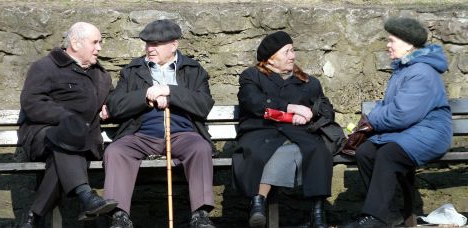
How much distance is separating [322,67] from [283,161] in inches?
50.4

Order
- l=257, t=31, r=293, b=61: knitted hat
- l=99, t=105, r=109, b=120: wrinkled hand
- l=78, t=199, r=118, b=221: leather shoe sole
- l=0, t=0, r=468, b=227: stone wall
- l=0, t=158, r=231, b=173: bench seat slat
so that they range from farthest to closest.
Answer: l=0, t=0, r=468, b=227: stone wall → l=257, t=31, r=293, b=61: knitted hat → l=99, t=105, r=109, b=120: wrinkled hand → l=0, t=158, r=231, b=173: bench seat slat → l=78, t=199, r=118, b=221: leather shoe sole

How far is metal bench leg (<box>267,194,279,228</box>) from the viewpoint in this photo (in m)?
6.89

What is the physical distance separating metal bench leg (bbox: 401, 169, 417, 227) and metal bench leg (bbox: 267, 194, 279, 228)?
86cm

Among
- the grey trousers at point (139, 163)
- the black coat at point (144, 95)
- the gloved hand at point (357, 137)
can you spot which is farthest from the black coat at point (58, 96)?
the gloved hand at point (357, 137)

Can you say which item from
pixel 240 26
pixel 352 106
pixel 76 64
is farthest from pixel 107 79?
pixel 352 106

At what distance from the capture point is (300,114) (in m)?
7.16

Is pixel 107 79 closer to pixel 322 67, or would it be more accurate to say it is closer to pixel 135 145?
pixel 135 145

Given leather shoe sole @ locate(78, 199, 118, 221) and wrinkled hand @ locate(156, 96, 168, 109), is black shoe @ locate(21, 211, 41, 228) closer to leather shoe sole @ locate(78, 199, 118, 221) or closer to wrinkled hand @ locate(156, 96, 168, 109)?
leather shoe sole @ locate(78, 199, 118, 221)

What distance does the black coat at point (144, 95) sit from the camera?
7.11m

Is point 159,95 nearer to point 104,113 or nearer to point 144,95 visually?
point 144,95

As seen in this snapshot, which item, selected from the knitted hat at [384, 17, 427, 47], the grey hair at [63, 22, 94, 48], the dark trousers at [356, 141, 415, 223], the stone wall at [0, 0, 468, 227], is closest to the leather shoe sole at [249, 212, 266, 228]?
the dark trousers at [356, 141, 415, 223]

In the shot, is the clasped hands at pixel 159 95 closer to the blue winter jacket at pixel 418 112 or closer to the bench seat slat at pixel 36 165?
the bench seat slat at pixel 36 165

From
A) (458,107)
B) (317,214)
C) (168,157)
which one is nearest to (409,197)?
(317,214)

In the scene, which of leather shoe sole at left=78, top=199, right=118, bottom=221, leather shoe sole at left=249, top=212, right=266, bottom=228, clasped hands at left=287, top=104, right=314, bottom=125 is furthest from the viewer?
clasped hands at left=287, top=104, right=314, bottom=125
